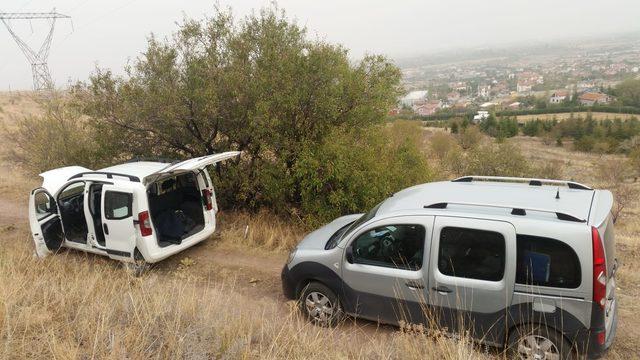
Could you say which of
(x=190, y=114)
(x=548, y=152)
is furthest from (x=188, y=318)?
(x=548, y=152)

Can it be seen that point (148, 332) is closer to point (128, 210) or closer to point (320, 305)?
point (320, 305)

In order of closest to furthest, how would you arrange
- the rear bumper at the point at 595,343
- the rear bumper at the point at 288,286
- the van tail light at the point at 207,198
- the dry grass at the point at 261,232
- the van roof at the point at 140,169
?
the rear bumper at the point at 595,343 → the rear bumper at the point at 288,286 → the van roof at the point at 140,169 → the van tail light at the point at 207,198 → the dry grass at the point at 261,232

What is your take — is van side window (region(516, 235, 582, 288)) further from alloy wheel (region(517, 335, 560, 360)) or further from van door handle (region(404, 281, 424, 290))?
van door handle (region(404, 281, 424, 290))

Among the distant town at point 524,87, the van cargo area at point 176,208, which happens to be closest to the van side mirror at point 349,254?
the van cargo area at point 176,208

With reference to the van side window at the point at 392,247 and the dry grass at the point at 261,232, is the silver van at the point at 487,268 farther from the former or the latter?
the dry grass at the point at 261,232

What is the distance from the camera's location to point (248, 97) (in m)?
8.95

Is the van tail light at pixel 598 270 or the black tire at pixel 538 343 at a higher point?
the van tail light at pixel 598 270

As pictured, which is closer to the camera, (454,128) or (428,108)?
(454,128)

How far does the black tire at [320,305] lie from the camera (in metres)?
5.15

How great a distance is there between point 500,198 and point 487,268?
824mm

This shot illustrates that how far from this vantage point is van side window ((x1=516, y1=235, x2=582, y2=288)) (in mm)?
3848

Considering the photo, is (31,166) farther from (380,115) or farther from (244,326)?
(244,326)

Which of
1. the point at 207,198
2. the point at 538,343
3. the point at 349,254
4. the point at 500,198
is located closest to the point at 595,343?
the point at 538,343

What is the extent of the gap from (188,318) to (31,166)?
40.6 ft
